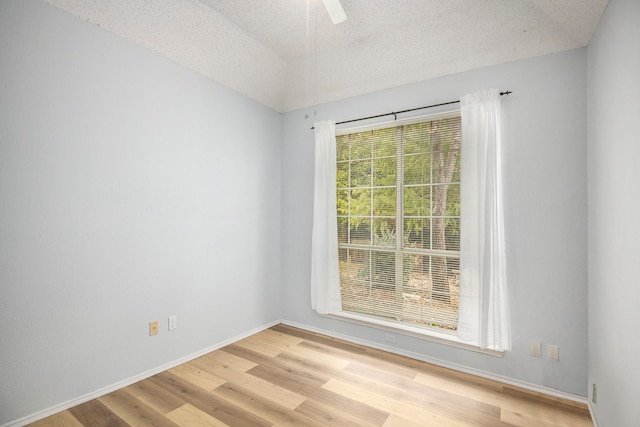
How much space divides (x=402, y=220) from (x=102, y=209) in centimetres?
244

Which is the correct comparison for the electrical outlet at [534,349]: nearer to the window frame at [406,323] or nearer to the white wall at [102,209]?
the window frame at [406,323]

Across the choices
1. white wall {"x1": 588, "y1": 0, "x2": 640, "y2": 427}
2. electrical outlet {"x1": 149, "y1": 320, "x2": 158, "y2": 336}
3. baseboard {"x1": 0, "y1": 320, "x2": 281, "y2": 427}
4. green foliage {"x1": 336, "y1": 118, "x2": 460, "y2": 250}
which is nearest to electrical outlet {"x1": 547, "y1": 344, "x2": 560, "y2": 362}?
white wall {"x1": 588, "y1": 0, "x2": 640, "y2": 427}

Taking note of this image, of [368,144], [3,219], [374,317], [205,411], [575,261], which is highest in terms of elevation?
[368,144]

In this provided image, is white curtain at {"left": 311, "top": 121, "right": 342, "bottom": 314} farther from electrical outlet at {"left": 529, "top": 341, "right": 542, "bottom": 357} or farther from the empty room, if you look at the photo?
electrical outlet at {"left": 529, "top": 341, "right": 542, "bottom": 357}

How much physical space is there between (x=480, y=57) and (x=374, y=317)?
8.21ft

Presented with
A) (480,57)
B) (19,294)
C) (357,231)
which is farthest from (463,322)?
(19,294)

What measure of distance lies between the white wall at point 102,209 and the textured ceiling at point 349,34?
18 cm

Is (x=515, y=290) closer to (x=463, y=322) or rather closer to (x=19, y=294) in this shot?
(x=463, y=322)

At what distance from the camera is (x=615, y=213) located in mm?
1621

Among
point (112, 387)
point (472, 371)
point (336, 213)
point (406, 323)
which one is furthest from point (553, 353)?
point (112, 387)

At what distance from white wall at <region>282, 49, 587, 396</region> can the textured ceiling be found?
0.66 feet

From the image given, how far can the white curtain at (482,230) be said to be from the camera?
2340 mm

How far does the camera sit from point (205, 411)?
200cm

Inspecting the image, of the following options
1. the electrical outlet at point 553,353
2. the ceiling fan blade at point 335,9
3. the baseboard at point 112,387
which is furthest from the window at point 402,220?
the baseboard at point 112,387
